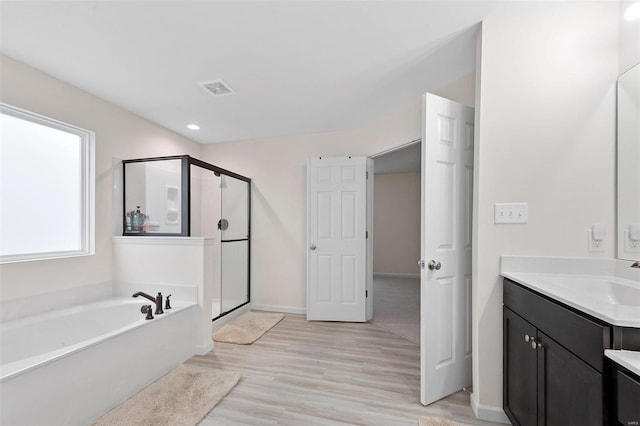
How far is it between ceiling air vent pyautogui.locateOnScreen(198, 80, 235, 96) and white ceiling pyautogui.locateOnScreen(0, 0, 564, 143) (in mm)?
61

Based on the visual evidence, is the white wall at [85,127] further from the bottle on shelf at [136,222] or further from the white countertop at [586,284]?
the white countertop at [586,284]

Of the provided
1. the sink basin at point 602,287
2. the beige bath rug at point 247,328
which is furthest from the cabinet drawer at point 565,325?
the beige bath rug at point 247,328

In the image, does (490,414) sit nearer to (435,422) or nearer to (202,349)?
(435,422)

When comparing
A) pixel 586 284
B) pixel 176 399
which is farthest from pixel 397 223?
pixel 176 399

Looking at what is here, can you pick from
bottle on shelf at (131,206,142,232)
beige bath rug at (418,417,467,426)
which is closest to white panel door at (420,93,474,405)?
beige bath rug at (418,417,467,426)

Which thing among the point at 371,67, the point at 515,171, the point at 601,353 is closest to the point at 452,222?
the point at 515,171

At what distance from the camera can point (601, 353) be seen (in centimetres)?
90

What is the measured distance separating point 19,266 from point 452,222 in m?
3.31

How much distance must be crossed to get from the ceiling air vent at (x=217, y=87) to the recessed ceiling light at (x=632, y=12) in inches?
107

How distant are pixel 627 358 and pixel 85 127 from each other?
380cm

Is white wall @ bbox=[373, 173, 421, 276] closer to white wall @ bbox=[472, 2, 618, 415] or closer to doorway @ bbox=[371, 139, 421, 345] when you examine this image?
doorway @ bbox=[371, 139, 421, 345]

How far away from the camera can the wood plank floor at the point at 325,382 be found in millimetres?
1678

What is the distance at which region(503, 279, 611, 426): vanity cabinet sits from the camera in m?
0.92

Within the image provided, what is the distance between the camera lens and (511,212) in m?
1.65
